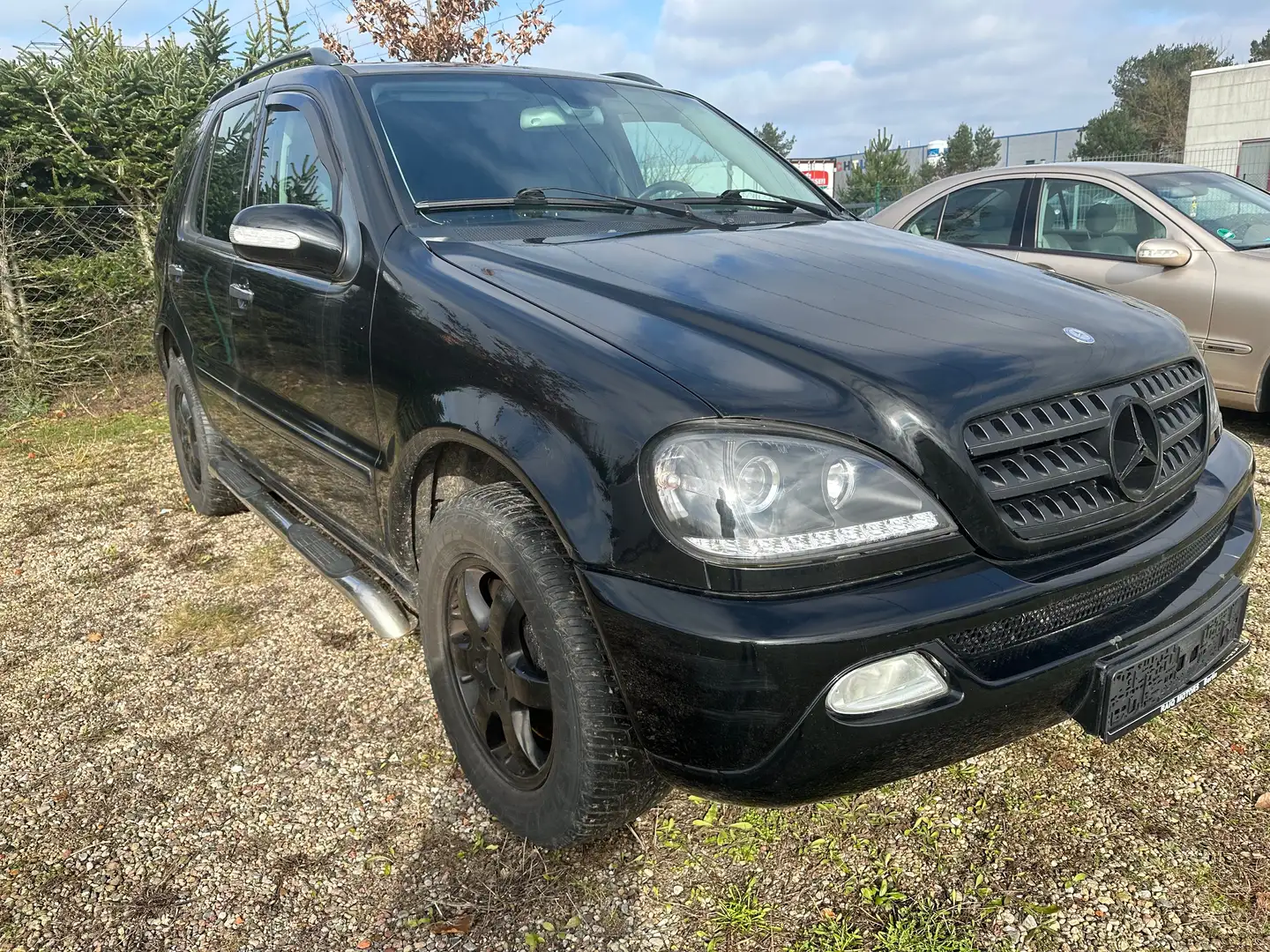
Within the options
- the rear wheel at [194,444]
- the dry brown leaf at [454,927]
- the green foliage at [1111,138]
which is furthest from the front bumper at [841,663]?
the green foliage at [1111,138]

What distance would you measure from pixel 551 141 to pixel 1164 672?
2201mm

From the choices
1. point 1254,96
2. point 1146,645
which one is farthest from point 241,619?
point 1254,96

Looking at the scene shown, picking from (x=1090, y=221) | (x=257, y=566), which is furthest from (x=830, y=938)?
(x=1090, y=221)

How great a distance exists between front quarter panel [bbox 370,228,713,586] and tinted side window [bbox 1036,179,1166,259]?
4.74 metres

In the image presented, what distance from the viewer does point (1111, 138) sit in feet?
118

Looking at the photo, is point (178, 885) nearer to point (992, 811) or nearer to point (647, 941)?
point (647, 941)

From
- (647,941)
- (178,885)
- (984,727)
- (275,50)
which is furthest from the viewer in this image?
(275,50)

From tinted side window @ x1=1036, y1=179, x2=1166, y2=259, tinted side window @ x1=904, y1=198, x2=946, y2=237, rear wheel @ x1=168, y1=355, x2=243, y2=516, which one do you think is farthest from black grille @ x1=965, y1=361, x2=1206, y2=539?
tinted side window @ x1=904, y1=198, x2=946, y2=237

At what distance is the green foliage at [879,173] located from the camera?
87.8 ft

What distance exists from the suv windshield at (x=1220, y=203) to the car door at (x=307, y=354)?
490 cm

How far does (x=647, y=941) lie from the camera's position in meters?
2.03

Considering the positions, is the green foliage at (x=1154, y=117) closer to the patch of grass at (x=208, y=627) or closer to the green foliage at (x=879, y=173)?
the green foliage at (x=879, y=173)

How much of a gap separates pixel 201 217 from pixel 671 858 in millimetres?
3207

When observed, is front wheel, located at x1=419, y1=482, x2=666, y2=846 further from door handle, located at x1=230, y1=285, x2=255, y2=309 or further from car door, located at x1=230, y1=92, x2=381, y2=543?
door handle, located at x1=230, y1=285, x2=255, y2=309
